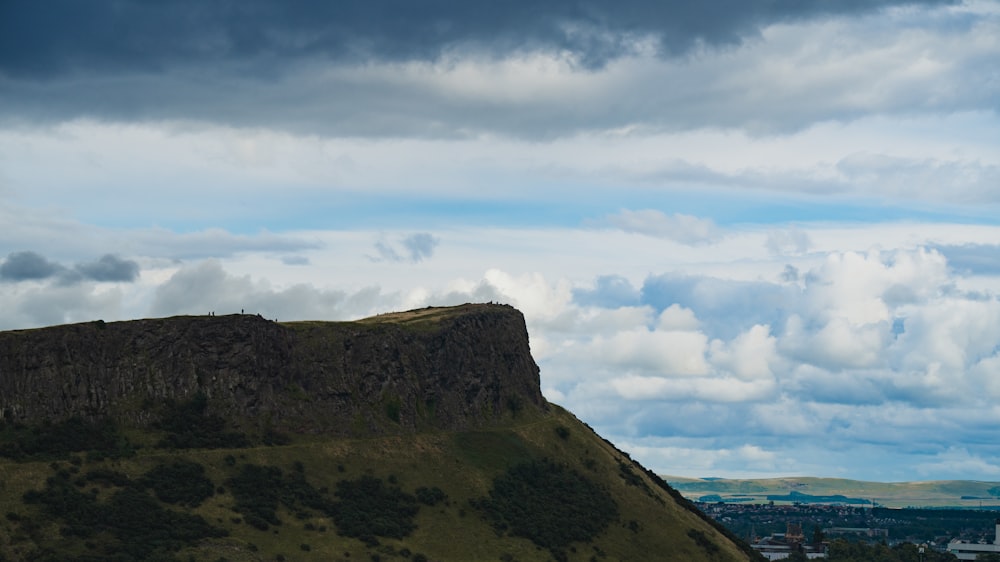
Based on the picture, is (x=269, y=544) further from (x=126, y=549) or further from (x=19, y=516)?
Answer: (x=19, y=516)

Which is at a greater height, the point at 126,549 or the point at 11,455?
the point at 11,455

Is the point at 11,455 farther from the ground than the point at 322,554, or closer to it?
farther from the ground

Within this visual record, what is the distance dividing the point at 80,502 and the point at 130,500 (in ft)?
26.3

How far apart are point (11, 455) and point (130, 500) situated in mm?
18484

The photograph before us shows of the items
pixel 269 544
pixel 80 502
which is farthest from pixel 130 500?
pixel 269 544

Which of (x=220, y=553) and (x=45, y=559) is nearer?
(x=45, y=559)

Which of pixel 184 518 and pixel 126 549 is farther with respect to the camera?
pixel 184 518

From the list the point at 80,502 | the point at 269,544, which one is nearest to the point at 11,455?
the point at 80,502

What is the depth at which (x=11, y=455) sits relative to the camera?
7677 inches

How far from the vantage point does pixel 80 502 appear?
189m

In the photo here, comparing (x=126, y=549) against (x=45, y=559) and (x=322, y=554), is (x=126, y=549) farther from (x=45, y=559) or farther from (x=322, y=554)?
(x=322, y=554)

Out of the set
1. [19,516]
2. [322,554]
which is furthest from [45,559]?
[322,554]

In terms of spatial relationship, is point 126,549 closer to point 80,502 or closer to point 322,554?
point 80,502

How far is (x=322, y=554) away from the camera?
199m
